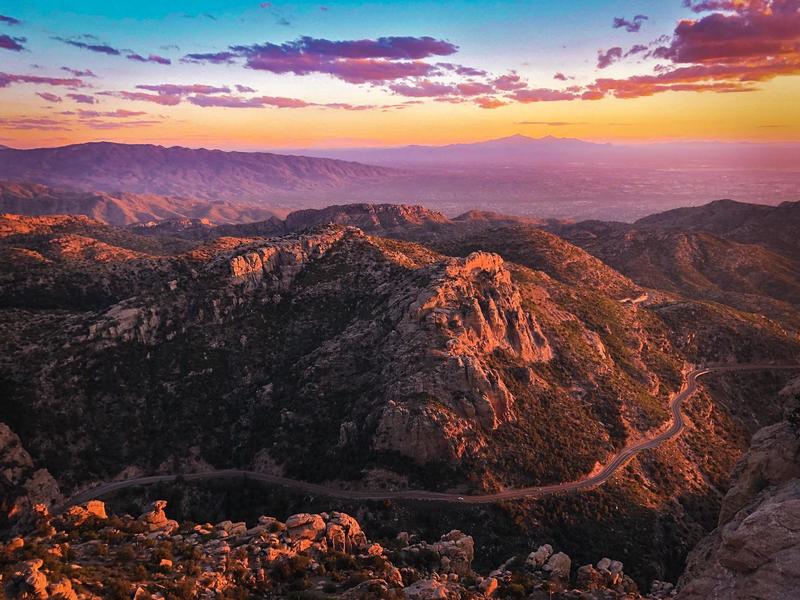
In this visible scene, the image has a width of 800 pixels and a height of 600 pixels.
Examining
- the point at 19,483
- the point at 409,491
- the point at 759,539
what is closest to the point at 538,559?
the point at 409,491

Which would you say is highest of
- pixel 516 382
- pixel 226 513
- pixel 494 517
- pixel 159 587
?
pixel 159 587

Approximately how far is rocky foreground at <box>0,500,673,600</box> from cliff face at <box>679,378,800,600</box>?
1223cm

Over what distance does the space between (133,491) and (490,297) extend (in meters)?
68.5

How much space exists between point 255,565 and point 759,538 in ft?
104

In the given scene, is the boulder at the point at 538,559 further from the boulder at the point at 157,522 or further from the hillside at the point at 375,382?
the boulder at the point at 157,522

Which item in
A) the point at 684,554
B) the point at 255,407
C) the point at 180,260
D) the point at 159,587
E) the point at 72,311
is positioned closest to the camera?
the point at 159,587

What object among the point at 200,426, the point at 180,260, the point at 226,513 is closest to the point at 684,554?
the point at 226,513

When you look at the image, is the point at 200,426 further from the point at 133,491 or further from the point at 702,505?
the point at 702,505

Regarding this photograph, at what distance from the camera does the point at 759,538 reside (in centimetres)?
2519

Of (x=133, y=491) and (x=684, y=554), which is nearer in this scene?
(x=684, y=554)

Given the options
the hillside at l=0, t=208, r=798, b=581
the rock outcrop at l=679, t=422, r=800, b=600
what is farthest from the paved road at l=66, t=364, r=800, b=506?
the rock outcrop at l=679, t=422, r=800, b=600

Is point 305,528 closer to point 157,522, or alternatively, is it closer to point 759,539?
point 157,522

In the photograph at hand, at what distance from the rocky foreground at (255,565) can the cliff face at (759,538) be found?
12230 millimetres

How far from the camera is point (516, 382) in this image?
88.2 metres
